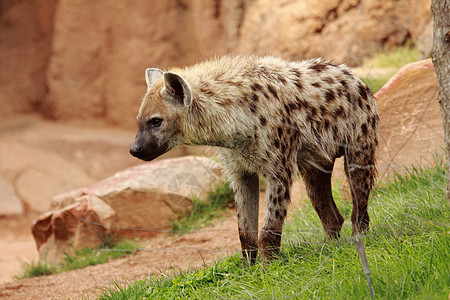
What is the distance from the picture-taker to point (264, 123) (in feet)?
11.5

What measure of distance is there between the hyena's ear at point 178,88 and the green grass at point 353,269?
97 centimetres

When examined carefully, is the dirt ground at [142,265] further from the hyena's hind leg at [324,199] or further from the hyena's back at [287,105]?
the hyena's back at [287,105]

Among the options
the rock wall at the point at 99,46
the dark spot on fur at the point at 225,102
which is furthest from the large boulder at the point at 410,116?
the rock wall at the point at 99,46

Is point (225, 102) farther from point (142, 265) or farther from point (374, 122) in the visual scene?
point (142, 265)

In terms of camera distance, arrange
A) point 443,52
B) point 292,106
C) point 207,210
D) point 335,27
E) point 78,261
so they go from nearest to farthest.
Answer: point 443,52, point 292,106, point 78,261, point 207,210, point 335,27

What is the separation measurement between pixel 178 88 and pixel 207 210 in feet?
8.29

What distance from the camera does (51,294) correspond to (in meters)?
4.24

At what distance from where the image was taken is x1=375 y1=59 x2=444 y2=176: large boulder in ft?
15.0

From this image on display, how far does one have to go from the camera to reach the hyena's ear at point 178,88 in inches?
134

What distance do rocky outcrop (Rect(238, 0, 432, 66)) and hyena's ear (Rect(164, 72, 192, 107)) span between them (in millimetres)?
4491

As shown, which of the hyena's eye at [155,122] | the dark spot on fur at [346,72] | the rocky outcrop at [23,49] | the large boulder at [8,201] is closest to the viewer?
the hyena's eye at [155,122]

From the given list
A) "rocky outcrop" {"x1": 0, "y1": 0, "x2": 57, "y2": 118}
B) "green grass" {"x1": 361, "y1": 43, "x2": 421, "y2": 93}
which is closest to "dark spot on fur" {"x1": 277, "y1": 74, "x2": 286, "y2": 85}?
"green grass" {"x1": 361, "y1": 43, "x2": 421, "y2": 93}

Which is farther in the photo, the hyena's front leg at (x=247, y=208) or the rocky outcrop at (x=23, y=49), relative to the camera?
the rocky outcrop at (x=23, y=49)

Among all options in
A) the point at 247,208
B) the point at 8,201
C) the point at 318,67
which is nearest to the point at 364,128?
the point at 318,67
